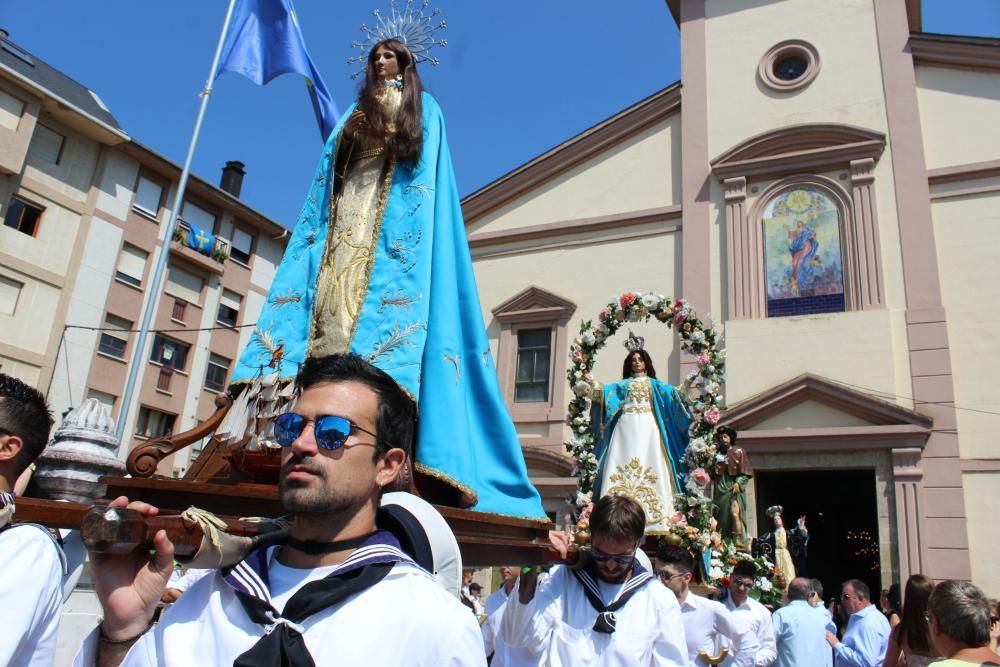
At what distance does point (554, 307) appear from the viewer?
1559 cm

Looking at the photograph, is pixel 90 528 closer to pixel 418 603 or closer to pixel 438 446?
pixel 418 603

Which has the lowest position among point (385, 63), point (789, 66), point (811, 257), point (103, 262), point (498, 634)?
point (498, 634)

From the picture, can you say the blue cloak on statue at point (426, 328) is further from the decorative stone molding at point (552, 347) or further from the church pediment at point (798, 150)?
the church pediment at point (798, 150)

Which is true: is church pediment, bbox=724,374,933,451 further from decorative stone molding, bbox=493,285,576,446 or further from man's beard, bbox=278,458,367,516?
man's beard, bbox=278,458,367,516

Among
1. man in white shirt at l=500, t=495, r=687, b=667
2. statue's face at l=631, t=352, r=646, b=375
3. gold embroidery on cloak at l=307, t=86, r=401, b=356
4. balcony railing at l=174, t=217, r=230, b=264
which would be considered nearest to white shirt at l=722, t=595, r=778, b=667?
statue's face at l=631, t=352, r=646, b=375

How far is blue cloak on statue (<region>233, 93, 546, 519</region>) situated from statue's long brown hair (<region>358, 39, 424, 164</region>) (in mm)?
65

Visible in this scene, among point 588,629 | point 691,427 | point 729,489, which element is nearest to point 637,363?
point 691,427

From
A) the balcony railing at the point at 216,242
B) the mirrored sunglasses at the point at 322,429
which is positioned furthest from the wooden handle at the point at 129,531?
the balcony railing at the point at 216,242

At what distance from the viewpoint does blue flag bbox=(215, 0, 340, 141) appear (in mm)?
9008

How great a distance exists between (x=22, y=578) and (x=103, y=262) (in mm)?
22886

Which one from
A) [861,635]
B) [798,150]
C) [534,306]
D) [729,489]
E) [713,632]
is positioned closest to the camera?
[713,632]

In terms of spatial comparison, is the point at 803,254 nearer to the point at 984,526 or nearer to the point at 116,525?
the point at 984,526

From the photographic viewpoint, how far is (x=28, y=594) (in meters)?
1.75

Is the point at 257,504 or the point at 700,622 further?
the point at 700,622
